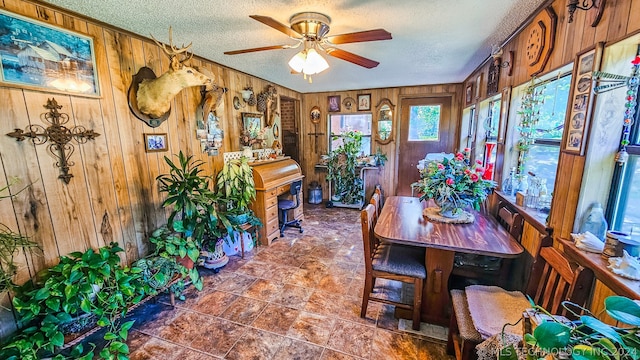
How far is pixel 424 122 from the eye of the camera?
4.73 meters

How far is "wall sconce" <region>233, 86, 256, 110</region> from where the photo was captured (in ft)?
11.1

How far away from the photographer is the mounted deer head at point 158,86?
212 centimetres

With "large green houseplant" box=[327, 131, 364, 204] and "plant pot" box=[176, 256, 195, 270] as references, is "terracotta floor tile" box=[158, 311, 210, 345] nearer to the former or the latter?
"plant pot" box=[176, 256, 195, 270]

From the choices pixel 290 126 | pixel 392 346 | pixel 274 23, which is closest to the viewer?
pixel 274 23

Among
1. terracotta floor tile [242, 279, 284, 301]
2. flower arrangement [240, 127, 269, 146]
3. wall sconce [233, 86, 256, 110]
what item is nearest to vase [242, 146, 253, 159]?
flower arrangement [240, 127, 269, 146]

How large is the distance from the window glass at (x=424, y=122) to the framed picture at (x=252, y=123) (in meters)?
2.81

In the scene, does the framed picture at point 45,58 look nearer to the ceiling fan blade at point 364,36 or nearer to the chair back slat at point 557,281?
the ceiling fan blade at point 364,36

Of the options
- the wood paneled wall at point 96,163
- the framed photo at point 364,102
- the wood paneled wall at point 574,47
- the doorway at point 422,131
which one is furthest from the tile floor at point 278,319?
the framed photo at point 364,102

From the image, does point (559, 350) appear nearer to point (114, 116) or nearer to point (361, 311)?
point (361, 311)

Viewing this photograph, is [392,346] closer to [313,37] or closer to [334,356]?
[334,356]

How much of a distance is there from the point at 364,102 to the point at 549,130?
3.47m

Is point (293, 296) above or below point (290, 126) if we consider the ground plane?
below

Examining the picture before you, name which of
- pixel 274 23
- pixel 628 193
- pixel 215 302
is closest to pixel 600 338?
pixel 628 193

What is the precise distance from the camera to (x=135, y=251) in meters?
2.29
